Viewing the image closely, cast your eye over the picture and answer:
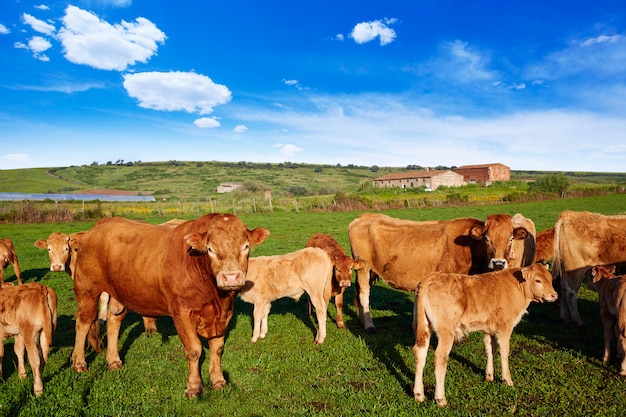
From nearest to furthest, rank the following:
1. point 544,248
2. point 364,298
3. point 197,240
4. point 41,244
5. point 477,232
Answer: point 197,240 < point 477,232 < point 364,298 < point 544,248 < point 41,244

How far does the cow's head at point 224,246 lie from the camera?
484 centimetres

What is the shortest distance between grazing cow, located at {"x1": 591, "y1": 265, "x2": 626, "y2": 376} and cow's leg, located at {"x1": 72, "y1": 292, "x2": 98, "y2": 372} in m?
8.48

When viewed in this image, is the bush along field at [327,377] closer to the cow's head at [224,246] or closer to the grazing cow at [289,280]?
the grazing cow at [289,280]

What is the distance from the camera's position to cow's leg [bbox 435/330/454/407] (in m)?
5.09

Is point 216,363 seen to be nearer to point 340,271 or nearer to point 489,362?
point 340,271

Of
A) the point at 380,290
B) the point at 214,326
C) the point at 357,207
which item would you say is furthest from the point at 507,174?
the point at 214,326

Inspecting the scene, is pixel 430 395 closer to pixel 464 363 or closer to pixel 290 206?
pixel 464 363

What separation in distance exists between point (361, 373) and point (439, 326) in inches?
70.8

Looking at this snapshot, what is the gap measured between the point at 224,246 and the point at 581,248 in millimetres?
7809

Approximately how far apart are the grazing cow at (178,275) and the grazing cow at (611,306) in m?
5.47

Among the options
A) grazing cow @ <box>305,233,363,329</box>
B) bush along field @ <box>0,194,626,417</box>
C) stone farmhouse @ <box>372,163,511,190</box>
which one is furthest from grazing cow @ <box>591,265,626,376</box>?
stone farmhouse @ <box>372,163,511,190</box>

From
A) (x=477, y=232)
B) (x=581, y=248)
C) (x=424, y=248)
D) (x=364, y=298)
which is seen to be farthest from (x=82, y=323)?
(x=581, y=248)

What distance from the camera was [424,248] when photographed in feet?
26.0

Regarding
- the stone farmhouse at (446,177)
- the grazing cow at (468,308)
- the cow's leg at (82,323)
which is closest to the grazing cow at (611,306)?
the grazing cow at (468,308)
